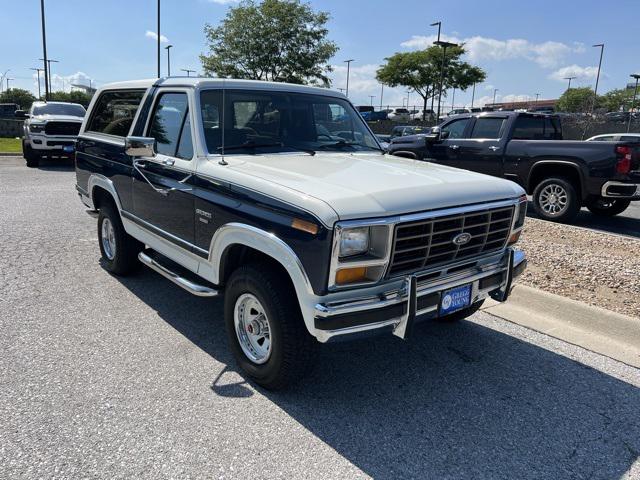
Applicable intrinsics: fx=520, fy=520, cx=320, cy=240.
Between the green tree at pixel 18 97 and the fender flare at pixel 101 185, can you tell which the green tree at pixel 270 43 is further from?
the green tree at pixel 18 97

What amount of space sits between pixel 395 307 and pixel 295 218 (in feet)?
2.50

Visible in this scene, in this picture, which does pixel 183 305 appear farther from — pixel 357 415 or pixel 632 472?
pixel 632 472

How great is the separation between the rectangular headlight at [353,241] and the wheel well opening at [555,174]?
7.29 metres

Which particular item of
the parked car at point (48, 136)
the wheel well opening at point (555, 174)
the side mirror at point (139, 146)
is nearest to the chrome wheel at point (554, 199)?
the wheel well opening at point (555, 174)

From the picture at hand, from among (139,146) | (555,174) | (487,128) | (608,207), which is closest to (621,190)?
(555,174)

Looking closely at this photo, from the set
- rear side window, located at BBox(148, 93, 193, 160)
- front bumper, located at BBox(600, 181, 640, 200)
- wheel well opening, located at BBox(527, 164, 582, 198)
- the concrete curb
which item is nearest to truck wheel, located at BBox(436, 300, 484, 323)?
the concrete curb

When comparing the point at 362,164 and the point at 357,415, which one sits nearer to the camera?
the point at 357,415

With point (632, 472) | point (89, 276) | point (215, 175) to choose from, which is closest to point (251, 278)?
point (215, 175)

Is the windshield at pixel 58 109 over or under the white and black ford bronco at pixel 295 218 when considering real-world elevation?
over

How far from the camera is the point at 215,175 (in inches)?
142

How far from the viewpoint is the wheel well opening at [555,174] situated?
8.94 metres

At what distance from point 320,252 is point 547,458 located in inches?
66.4

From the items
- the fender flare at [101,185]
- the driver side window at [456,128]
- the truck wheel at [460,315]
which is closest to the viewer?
the truck wheel at [460,315]

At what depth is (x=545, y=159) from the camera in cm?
915
